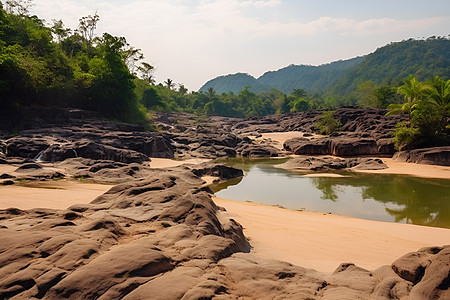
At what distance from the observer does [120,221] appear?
5734 millimetres

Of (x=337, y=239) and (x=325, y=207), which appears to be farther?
(x=325, y=207)

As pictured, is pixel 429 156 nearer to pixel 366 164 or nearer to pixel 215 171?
pixel 366 164

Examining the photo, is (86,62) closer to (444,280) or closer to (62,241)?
(62,241)

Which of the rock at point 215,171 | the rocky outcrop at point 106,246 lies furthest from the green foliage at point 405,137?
the rocky outcrop at point 106,246

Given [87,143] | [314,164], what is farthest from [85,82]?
[314,164]

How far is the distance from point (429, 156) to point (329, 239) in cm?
1994

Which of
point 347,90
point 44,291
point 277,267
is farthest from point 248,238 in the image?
point 347,90

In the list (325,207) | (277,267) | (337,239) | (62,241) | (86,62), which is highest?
(86,62)

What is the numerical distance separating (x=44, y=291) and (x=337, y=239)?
6502mm

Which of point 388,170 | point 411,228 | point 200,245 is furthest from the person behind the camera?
point 388,170

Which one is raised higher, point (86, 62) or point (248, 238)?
point (86, 62)

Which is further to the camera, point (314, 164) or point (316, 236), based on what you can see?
point (314, 164)

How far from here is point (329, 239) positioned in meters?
7.50

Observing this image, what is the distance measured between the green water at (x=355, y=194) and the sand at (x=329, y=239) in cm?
292
